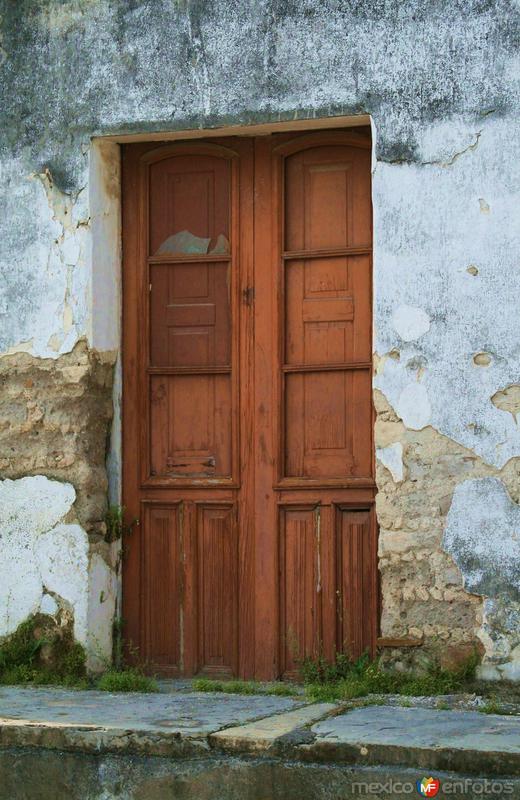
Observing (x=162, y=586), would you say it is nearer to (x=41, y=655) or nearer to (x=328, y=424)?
(x=41, y=655)

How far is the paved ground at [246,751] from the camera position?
14.9 feet

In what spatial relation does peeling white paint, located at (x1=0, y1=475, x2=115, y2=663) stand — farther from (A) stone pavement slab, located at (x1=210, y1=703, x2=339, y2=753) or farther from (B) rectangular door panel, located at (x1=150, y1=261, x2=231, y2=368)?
(A) stone pavement slab, located at (x1=210, y1=703, x2=339, y2=753)

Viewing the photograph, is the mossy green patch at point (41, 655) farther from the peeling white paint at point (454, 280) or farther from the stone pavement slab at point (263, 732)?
the peeling white paint at point (454, 280)

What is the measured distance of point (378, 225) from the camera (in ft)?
19.4

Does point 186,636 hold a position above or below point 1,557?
below

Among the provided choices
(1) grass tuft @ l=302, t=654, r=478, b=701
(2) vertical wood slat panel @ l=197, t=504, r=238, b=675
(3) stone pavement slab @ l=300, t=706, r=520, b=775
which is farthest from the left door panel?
(3) stone pavement slab @ l=300, t=706, r=520, b=775

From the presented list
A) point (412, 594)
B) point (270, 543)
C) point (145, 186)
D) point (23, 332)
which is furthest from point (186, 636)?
point (145, 186)

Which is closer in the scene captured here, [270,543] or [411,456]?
[411,456]

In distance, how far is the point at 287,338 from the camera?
6301 millimetres

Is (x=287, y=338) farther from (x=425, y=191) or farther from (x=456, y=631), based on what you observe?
(x=456, y=631)

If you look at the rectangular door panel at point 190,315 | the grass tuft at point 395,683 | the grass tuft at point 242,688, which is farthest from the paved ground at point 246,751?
the rectangular door panel at point 190,315

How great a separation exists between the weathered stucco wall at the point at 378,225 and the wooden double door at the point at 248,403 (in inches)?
8.7

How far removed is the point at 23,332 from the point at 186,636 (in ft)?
5.57

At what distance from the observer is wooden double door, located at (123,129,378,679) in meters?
6.18
